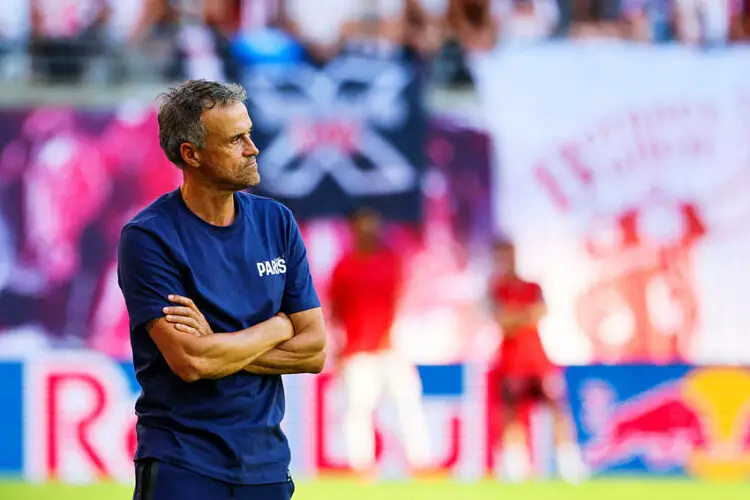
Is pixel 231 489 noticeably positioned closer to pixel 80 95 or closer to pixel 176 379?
pixel 176 379

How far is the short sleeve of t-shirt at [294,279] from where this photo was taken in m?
3.40

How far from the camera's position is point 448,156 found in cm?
930

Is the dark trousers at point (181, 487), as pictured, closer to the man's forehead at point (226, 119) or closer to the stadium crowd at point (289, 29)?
the man's forehead at point (226, 119)

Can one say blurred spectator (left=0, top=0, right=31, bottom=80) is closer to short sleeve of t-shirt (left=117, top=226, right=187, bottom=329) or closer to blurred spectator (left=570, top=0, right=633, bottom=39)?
blurred spectator (left=570, top=0, right=633, bottom=39)

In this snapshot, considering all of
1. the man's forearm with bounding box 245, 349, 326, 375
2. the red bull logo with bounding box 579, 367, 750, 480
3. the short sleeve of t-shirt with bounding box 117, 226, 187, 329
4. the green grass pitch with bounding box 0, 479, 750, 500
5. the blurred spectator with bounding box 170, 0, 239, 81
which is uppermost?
the blurred spectator with bounding box 170, 0, 239, 81

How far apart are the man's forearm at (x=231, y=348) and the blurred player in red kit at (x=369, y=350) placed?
18.6 feet

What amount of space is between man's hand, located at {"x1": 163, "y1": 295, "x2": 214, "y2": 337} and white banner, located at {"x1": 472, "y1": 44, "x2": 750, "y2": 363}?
6.24m

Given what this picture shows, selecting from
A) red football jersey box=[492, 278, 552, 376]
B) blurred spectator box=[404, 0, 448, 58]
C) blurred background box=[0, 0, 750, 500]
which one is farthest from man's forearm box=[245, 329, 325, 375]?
blurred spectator box=[404, 0, 448, 58]

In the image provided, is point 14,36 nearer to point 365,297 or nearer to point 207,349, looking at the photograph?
point 365,297

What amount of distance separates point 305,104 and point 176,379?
6.19 m

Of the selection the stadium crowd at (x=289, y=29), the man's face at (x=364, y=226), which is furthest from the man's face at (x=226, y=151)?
the stadium crowd at (x=289, y=29)

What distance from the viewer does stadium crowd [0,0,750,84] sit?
9281 millimetres

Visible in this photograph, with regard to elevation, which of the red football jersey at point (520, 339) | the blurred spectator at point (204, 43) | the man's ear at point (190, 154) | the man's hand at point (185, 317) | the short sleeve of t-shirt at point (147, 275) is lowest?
the red football jersey at point (520, 339)

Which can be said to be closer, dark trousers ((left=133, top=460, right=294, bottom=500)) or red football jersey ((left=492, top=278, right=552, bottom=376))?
dark trousers ((left=133, top=460, right=294, bottom=500))
